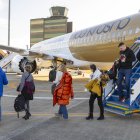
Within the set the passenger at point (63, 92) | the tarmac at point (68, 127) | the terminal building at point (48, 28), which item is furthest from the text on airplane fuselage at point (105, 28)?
the terminal building at point (48, 28)

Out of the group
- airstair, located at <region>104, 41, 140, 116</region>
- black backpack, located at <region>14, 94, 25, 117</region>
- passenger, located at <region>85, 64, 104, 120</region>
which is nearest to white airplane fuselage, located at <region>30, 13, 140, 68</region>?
airstair, located at <region>104, 41, 140, 116</region>

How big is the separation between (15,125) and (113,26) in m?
11.6

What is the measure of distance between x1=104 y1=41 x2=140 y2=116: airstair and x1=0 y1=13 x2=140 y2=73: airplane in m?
6.28

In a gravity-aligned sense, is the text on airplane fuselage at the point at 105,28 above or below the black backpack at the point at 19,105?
above

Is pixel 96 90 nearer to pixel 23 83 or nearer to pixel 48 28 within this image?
pixel 23 83

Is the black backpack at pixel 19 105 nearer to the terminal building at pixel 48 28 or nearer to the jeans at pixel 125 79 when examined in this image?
the jeans at pixel 125 79

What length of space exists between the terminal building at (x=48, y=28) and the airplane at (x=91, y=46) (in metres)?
142

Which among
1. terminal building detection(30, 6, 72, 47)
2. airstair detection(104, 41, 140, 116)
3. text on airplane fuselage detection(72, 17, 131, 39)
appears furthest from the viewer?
terminal building detection(30, 6, 72, 47)

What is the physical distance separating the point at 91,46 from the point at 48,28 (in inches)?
6120

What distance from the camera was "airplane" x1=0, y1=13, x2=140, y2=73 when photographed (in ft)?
56.8

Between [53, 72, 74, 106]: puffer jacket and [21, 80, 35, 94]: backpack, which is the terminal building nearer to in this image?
[21, 80, 35, 94]: backpack

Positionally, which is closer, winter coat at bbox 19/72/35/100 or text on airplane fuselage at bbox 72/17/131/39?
winter coat at bbox 19/72/35/100

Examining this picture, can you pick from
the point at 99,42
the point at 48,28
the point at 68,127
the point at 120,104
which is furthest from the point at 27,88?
the point at 48,28

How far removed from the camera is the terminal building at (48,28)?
6683 inches
